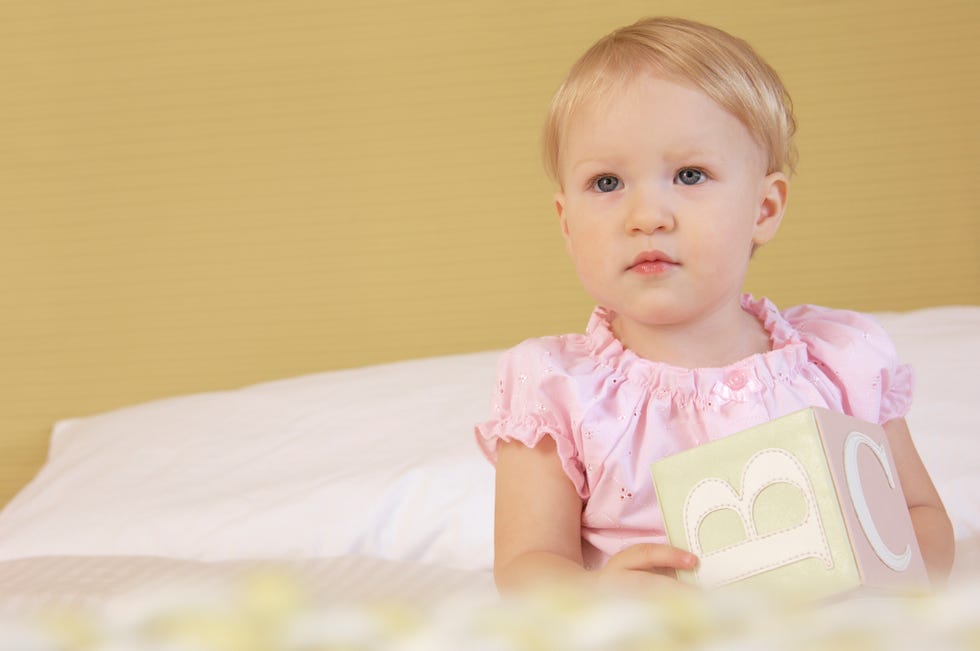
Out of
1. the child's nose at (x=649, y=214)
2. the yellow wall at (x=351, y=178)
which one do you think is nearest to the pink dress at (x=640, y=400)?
the child's nose at (x=649, y=214)

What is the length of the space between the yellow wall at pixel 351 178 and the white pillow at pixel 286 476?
0.34 metres

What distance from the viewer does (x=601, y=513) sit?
995mm

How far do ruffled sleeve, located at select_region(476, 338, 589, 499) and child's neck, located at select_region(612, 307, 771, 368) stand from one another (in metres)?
0.07

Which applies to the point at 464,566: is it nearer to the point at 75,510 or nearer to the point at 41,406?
the point at 75,510

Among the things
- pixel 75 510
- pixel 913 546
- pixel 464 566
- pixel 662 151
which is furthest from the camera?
pixel 75 510

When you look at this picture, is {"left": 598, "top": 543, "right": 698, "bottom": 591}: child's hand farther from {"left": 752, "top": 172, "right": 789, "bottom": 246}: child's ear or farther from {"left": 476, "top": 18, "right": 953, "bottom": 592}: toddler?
{"left": 752, "top": 172, "right": 789, "bottom": 246}: child's ear

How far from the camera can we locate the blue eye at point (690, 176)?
3.17 feet

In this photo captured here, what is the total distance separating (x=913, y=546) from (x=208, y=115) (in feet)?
5.25

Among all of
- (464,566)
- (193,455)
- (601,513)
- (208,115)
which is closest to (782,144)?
(601,513)

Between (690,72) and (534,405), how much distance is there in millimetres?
290

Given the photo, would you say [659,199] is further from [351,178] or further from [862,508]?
[351,178]

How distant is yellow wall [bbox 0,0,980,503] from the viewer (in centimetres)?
205

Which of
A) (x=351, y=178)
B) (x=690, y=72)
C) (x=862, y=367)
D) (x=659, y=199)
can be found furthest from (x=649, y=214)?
(x=351, y=178)

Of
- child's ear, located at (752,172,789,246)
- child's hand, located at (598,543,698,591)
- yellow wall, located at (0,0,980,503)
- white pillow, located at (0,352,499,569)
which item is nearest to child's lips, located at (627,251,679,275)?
child's ear, located at (752,172,789,246)
